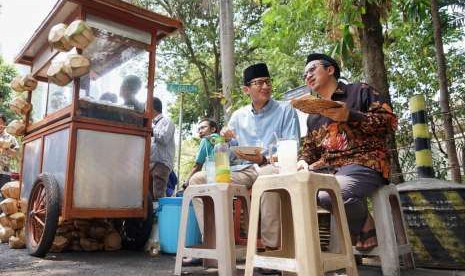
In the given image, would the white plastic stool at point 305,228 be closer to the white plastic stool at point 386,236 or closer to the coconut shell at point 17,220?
the white plastic stool at point 386,236

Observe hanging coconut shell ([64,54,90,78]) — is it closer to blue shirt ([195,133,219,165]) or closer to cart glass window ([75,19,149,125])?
cart glass window ([75,19,149,125])

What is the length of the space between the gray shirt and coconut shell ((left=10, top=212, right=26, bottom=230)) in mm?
1654

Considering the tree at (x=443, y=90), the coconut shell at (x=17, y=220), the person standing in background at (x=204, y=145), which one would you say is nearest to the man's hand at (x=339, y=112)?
the person standing in background at (x=204, y=145)

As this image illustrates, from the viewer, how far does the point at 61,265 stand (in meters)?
3.30

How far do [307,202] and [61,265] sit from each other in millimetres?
2378

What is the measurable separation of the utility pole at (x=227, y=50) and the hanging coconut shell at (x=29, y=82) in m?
2.78

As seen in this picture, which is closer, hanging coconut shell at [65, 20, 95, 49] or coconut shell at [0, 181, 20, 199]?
hanging coconut shell at [65, 20, 95, 49]

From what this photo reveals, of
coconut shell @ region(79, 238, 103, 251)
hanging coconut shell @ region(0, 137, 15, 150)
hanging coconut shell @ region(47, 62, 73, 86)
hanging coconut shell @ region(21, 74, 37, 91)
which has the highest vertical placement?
hanging coconut shell @ region(21, 74, 37, 91)

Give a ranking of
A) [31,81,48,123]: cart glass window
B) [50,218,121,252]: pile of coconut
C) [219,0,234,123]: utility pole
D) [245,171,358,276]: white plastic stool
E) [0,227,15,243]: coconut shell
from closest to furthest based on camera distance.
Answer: [245,171,358,276]: white plastic stool
[50,218,121,252]: pile of coconut
[0,227,15,243]: coconut shell
[31,81,48,123]: cart glass window
[219,0,234,123]: utility pole

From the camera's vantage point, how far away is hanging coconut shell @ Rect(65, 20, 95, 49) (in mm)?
3641

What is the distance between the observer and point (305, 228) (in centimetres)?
189

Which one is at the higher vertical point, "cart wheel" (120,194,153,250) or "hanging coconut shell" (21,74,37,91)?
"hanging coconut shell" (21,74,37,91)

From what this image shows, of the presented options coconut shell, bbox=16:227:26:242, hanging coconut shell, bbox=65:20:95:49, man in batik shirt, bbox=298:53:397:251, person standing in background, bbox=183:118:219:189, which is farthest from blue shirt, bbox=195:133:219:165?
coconut shell, bbox=16:227:26:242

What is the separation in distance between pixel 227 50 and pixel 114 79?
309 centimetres
